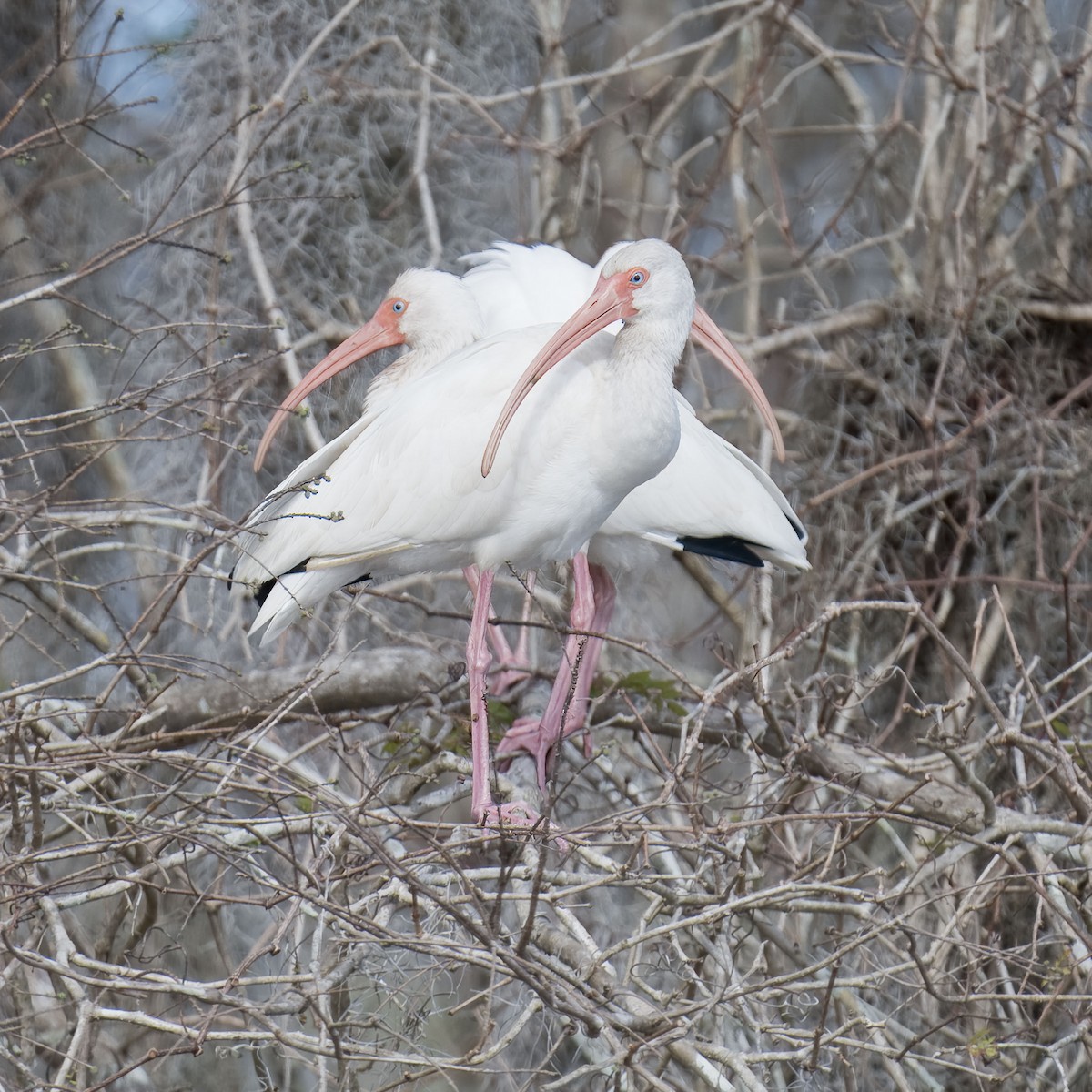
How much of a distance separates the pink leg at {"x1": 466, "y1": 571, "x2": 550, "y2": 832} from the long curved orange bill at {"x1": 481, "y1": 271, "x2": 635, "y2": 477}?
0.47 m

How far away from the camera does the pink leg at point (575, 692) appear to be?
4066 mm

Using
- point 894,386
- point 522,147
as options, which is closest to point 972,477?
point 894,386

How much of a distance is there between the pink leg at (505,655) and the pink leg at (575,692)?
19 cm

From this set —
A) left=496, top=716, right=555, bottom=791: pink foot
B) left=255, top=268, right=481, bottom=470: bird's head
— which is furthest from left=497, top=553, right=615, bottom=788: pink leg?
left=255, top=268, right=481, bottom=470: bird's head

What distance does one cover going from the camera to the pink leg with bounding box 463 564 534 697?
441 cm

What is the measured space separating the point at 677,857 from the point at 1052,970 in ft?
4.23

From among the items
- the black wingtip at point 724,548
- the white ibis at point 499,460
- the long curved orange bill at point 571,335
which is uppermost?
the long curved orange bill at point 571,335

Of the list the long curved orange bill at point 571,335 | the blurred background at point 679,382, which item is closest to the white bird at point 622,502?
the blurred background at point 679,382

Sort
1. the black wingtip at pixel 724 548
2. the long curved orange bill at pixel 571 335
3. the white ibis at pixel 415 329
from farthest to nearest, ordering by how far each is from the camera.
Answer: the white ibis at pixel 415 329 < the black wingtip at pixel 724 548 < the long curved orange bill at pixel 571 335

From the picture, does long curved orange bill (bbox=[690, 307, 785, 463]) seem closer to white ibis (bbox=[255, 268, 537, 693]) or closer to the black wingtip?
the black wingtip

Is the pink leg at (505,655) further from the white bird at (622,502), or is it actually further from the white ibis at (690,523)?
the white ibis at (690,523)

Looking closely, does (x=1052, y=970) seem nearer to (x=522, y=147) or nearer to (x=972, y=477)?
(x=972, y=477)

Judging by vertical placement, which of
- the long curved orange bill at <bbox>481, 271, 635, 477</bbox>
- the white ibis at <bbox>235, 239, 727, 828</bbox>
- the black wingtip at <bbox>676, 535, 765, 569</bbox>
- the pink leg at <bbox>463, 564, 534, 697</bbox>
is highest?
the long curved orange bill at <bbox>481, 271, 635, 477</bbox>

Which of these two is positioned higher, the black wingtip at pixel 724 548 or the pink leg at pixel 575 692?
the black wingtip at pixel 724 548
